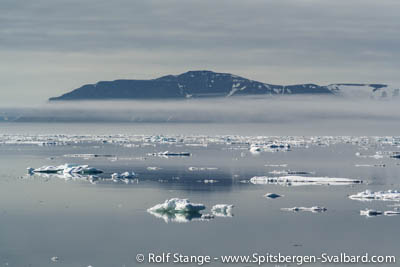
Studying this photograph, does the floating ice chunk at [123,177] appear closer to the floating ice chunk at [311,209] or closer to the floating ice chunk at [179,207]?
the floating ice chunk at [179,207]

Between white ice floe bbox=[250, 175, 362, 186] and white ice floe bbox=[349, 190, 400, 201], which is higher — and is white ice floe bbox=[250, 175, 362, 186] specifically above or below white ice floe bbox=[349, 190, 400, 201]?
below

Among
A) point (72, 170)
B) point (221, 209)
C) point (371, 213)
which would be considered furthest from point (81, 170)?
point (371, 213)

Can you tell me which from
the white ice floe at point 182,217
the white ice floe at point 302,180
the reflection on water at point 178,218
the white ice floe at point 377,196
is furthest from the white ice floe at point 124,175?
the white ice floe at point 182,217

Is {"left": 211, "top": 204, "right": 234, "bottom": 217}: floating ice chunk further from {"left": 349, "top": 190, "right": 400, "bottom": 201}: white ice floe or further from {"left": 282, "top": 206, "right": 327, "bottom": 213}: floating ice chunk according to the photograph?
{"left": 349, "top": 190, "right": 400, "bottom": 201}: white ice floe

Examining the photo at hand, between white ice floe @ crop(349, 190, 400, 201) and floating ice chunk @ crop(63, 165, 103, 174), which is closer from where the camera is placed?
white ice floe @ crop(349, 190, 400, 201)

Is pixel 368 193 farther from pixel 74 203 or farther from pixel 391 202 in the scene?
pixel 74 203

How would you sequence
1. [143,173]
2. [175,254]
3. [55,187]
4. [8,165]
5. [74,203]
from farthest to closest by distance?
[8,165], [143,173], [55,187], [74,203], [175,254]

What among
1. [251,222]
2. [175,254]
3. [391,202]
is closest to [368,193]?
[391,202]

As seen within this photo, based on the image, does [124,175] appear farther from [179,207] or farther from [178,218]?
[178,218]

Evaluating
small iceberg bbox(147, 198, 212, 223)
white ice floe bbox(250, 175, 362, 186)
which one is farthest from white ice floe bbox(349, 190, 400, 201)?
small iceberg bbox(147, 198, 212, 223)
